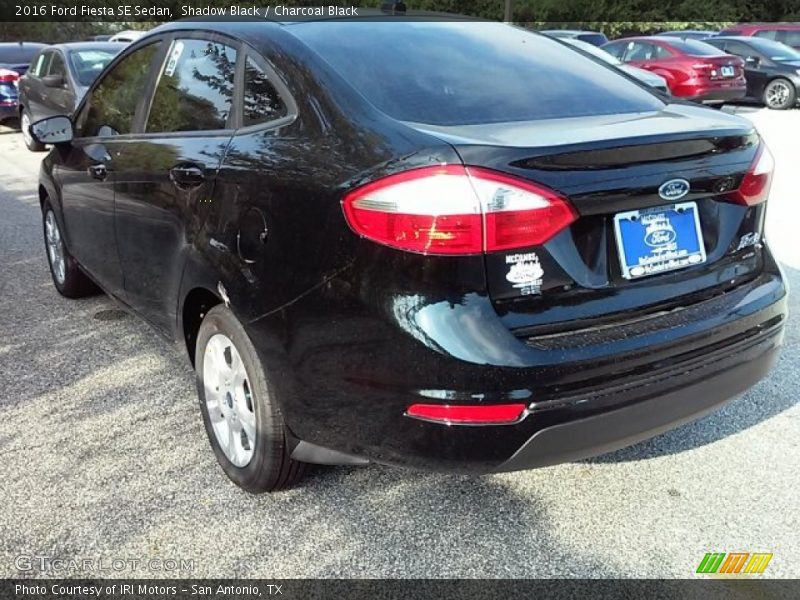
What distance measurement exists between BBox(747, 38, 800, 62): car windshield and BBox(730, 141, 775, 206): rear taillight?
15428mm

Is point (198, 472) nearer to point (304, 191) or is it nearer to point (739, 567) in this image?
point (304, 191)

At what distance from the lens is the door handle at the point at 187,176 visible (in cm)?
285

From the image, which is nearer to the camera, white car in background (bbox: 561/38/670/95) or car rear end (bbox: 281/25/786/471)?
car rear end (bbox: 281/25/786/471)

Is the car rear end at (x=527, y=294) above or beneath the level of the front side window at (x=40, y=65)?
above

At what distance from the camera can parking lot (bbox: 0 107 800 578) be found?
8.20 feet

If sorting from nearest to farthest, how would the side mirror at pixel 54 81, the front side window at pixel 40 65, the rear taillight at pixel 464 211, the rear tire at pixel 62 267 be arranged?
the rear taillight at pixel 464 211 → the rear tire at pixel 62 267 → the side mirror at pixel 54 81 → the front side window at pixel 40 65

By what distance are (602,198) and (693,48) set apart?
1425cm

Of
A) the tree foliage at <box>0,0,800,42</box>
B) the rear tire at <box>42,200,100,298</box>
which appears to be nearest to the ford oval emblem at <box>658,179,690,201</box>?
the rear tire at <box>42,200,100,298</box>

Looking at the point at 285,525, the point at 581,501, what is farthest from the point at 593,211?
the point at 285,525

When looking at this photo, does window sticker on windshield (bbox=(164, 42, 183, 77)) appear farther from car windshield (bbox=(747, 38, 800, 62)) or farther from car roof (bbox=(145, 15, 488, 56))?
car windshield (bbox=(747, 38, 800, 62))

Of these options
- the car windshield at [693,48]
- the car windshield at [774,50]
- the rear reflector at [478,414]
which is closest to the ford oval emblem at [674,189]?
the rear reflector at [478,414]

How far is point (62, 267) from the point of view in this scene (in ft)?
16.0

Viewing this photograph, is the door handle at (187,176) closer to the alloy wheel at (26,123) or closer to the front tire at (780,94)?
the alloy wheel at (26,123)

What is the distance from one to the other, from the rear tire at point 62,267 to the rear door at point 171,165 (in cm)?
130
